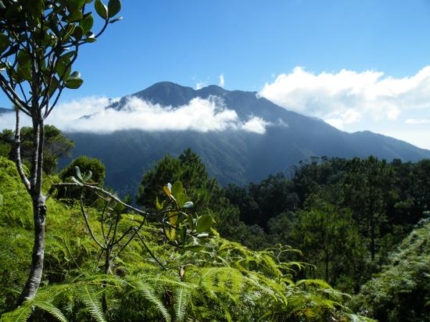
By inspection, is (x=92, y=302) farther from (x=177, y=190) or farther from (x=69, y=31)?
(x=69, y=31)

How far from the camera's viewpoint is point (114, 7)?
1498 mm

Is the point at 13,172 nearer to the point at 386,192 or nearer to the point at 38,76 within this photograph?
the point at 38,76

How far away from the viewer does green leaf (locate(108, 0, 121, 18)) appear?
1495 mm

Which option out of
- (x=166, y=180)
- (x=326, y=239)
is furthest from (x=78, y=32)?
(x=326, y=239)

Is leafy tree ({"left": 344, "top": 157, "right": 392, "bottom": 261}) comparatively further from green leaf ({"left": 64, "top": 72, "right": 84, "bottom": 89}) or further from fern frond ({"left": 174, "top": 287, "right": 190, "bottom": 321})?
fern frond ({"left": 174, "top": 287, "right": 190, "bottom": 321})

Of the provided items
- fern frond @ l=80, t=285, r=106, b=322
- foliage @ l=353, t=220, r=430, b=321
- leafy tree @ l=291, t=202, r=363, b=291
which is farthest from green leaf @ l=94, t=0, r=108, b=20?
leafy tree @ l=291, t=202, r=363, b=291

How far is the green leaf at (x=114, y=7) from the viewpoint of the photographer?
150 centimetres

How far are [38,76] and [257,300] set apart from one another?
1.21 metres

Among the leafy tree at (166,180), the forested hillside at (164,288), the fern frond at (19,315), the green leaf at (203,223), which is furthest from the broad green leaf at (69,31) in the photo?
the leafy tree at (166,180)

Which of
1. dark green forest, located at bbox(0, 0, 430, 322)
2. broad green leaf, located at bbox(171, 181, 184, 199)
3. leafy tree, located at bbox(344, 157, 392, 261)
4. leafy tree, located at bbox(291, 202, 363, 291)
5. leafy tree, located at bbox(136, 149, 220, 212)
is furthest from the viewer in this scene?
leafy tree, located at bbox(344, 157, 392, 261)

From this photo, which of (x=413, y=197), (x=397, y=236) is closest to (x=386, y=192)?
(x=397, y=236)

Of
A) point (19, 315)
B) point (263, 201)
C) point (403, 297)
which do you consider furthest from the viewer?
point (263, 201)

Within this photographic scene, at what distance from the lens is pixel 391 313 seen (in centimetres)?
430

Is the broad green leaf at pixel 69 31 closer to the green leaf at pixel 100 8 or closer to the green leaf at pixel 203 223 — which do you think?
the green leaf at pixel 100 8
